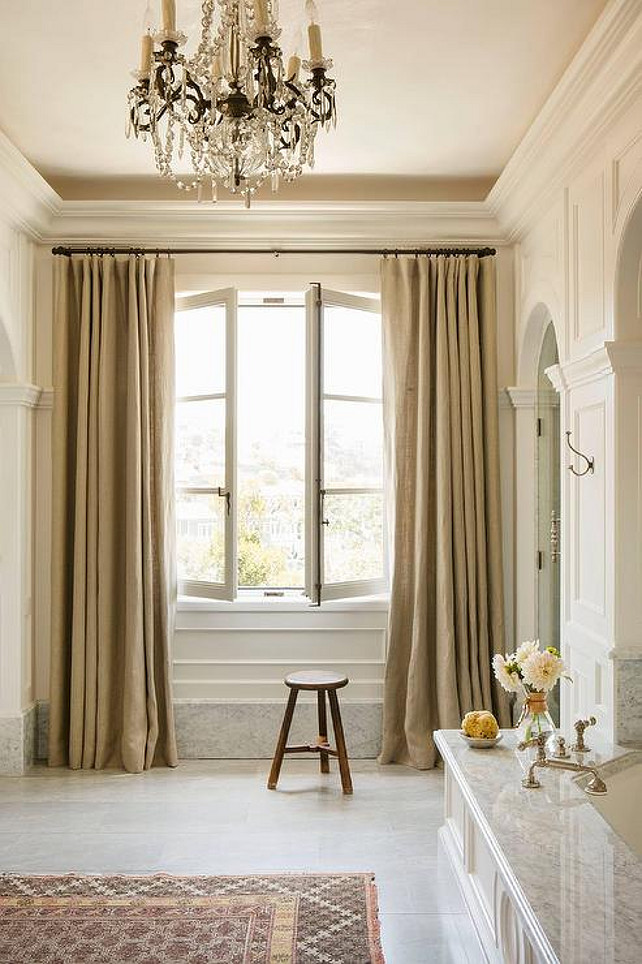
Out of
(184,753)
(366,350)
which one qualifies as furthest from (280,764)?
(366,350)

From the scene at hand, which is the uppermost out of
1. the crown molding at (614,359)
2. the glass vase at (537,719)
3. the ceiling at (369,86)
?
the ceiling at (369,86)

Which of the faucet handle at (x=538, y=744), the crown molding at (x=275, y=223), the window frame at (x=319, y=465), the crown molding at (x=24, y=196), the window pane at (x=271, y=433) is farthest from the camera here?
the window pane at (x=271, y=433)

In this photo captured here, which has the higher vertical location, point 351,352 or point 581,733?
point 351,352

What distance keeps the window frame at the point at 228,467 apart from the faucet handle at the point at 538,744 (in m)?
2.07

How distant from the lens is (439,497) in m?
4.78

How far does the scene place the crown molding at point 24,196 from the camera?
13.1 ft

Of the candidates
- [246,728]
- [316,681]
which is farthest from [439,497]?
[246,728]

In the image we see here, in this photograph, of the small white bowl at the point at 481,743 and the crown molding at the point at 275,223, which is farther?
the crown molding at the point at 275,223

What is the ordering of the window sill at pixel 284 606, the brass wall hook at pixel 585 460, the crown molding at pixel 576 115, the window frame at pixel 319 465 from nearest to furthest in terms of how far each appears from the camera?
the crown molding at pixel 576 115 → the brass wall hook at pixel 585 460 → the window frame at pixel 319 465 → the window sill at pixel 284 606

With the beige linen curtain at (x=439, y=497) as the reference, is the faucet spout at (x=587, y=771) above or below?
below

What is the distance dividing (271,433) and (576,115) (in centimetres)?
259

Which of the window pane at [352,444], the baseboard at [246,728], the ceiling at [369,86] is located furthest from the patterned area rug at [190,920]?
the ceiling at [369,86]

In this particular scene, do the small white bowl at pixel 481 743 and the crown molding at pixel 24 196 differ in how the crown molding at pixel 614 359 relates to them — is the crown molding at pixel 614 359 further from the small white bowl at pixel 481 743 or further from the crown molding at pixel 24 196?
the crown molding at pixel 24 196

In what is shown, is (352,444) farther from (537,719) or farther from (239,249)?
(537,719)
